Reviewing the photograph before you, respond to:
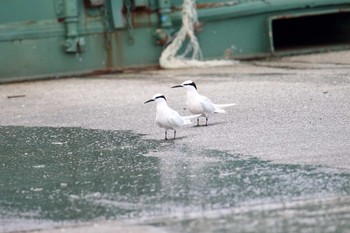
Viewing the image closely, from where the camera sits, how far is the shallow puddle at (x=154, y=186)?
615 centimetres

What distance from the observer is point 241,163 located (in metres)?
7.61

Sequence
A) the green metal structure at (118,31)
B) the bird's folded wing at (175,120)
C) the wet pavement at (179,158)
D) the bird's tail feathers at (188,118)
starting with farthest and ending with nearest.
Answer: the green metal structure at (118,31)
the bird's tail feathers at (188,118)
the bird's folded wing at (175,120)
the wet pavement at (179,158)

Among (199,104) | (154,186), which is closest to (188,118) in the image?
(199,104)

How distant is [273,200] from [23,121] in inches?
175

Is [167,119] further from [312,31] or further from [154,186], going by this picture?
[312,31]

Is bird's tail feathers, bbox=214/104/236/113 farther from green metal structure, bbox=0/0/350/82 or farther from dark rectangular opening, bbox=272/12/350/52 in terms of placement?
dark rectangular opening, bbox=272/12/350/52

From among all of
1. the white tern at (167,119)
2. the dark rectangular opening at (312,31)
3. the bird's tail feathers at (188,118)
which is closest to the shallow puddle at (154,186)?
the white tern at (167,119)

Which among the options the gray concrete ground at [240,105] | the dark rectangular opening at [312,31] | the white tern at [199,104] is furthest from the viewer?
the dark rectangular opening at [312,31]

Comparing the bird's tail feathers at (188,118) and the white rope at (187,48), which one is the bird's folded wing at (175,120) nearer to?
the bird's tail feathers at (188,118)

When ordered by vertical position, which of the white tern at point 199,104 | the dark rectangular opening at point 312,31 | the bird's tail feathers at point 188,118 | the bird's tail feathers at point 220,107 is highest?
the white tern at point 199,104

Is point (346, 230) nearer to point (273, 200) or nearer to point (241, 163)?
point (273, 200)

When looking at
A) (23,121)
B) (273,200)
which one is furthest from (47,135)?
(273,200)

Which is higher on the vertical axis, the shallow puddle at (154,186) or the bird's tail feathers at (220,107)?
the shallow puddle at (154,186)

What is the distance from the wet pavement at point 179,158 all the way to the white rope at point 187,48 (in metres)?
0.88
